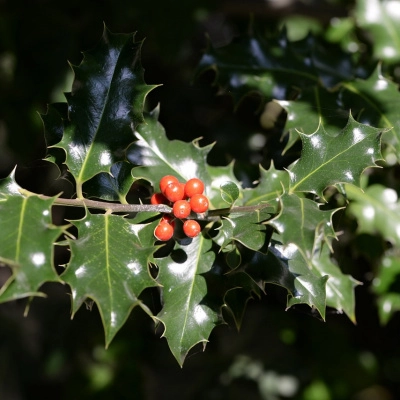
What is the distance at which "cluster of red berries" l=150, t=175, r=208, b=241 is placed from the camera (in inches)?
39.4

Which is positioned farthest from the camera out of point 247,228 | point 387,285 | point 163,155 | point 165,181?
point 387,285

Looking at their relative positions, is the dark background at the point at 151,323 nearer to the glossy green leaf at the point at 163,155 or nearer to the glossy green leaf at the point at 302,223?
the glossy green leaf at the point at 163,155

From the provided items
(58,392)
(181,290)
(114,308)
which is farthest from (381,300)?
(58,392)

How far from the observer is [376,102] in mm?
1336

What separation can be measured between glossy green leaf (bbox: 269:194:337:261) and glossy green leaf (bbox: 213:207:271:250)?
0.19 feet

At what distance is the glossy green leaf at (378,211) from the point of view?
1.43m

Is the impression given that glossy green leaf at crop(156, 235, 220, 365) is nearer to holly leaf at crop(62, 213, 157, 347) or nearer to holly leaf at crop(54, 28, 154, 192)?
holly leaf at crop(62, 213, 157, 347)

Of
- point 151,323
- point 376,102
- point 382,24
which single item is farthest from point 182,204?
point 151,323

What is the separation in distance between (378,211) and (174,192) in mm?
614

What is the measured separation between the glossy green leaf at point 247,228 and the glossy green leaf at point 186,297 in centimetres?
8

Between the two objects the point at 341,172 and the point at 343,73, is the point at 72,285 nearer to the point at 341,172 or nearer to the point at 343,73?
the point at 341,172

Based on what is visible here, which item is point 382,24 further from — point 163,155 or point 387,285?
point 163,155

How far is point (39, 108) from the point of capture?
2.07 metres

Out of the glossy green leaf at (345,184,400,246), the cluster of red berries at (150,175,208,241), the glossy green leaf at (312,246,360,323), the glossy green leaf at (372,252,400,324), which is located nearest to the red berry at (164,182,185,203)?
the cluster of red berries at (150,175,208,241)
